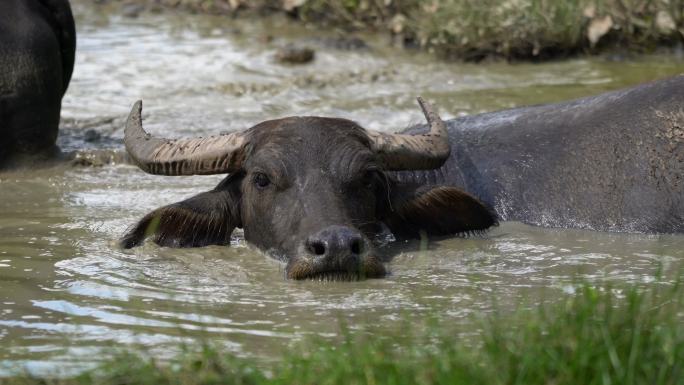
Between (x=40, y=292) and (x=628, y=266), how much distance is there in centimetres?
267

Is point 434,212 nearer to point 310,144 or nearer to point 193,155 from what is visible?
point 310,144

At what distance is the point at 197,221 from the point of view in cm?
682

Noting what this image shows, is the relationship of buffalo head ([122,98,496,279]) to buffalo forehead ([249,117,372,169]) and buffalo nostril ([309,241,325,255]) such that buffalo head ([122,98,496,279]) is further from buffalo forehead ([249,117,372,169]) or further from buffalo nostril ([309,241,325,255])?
buffalo nostril ([309,241,325,255])

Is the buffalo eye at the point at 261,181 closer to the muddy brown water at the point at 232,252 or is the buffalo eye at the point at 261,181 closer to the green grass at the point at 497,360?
the muddy brown water at the point at 232,252

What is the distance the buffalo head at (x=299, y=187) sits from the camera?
21.0 ft

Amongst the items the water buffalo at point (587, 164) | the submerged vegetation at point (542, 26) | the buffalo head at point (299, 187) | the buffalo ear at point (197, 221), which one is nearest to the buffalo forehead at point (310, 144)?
the buffalo head at point (299, 187)

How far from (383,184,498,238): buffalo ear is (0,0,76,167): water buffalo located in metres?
3.21

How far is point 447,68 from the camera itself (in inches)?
488

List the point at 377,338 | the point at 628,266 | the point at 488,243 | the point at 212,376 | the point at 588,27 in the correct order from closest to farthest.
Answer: the point at 212,376 < the point at 377,338 < the point at 628,266 < the point at 488,243 < the point at 588,27

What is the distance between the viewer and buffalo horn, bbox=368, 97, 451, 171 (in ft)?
22.5

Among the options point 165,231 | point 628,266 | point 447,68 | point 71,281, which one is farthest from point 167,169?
point 447,68

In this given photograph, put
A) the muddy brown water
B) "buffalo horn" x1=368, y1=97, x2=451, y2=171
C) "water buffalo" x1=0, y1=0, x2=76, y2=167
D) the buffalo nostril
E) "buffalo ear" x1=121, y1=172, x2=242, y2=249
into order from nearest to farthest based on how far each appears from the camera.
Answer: the muddy brown water < the buffalo nostril < "buffalo ear" x1=121, y1=172, x2=242, y2=249 < "buffalo horn" x1=368, y1=97, x2=451, y2=171 < "water buffalo" x1=0, y1=0, x2=76, y2=167

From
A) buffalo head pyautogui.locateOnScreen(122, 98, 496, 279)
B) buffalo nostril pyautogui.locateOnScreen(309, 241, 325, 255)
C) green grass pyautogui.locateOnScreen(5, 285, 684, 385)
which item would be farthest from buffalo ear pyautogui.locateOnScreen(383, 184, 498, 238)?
green grass pyautogui.locateOnScreen(5, 285, 684, 385)

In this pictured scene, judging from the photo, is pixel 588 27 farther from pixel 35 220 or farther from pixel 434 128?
pixel 35 220
